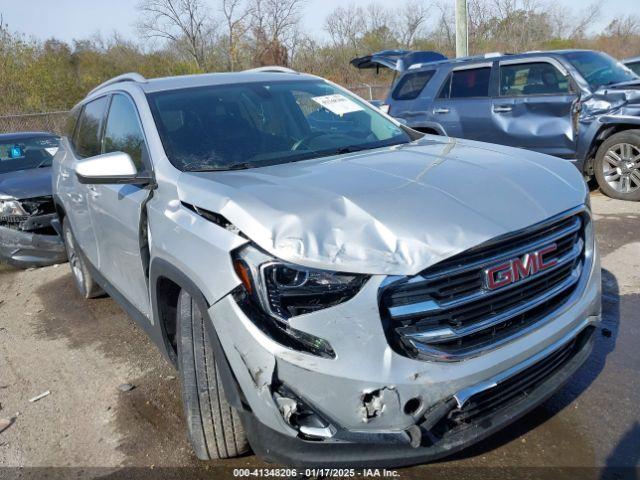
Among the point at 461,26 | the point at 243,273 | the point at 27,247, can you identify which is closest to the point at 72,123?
the point at 27,247

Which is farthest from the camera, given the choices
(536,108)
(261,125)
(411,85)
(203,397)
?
(411,85)

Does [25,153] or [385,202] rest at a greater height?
[385,202]

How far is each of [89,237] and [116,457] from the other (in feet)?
6.10

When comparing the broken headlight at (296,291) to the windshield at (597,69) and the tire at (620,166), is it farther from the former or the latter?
the windshield at (597,69)

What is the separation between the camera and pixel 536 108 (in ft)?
23.6

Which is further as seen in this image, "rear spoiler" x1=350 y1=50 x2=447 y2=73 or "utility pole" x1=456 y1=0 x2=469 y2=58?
"utility pole" x1=456 y1=0 x2=469 y2=58

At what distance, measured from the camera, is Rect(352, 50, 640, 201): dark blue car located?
22.0ft

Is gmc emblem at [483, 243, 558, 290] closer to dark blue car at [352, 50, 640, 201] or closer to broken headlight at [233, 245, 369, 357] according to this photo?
broken headlight at [233, 245, 369, 357]

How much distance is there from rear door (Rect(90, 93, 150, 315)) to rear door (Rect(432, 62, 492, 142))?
532 centimetres

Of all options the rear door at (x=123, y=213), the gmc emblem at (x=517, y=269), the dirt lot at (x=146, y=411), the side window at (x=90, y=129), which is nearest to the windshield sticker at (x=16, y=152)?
the side window at (x=90, y=129)

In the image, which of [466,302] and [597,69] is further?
[597,69]

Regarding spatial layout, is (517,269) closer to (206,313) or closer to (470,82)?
(206,313)

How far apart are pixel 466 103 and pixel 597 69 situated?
167 centimetres

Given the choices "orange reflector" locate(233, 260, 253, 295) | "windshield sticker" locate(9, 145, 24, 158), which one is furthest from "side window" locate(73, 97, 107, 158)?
"windshield sticker" locate(9, 145, 24, 158)
